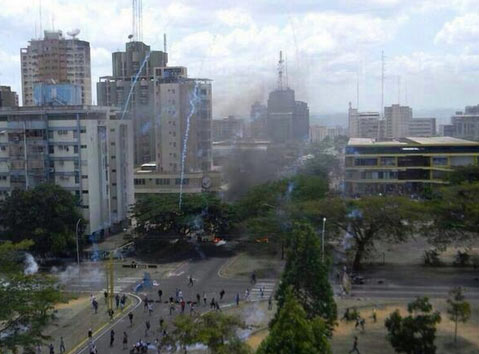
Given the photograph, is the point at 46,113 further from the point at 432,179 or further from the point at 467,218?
the point at 432,179

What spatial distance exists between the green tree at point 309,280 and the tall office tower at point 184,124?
2149cm

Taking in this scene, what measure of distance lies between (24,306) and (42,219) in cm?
1181

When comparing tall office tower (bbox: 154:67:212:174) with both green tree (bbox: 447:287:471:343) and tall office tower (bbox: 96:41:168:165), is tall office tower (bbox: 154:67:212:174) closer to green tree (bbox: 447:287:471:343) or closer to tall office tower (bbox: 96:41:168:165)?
tall office tower (bbox: 96:41:168:165)

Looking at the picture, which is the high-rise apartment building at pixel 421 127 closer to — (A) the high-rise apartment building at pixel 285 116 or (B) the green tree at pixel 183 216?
(A) the high-rise apartment building at pixel 285 116

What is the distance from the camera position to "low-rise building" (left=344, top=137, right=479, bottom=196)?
3666 centimetres

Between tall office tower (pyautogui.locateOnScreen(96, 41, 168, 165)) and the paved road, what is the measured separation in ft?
50.4

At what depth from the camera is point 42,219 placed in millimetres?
23797

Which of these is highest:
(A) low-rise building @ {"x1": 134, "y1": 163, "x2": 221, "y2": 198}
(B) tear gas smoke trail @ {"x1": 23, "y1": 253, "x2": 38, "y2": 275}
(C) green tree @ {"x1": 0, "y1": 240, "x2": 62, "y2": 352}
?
(A) low-rise building @ {"x1": 134, "y1": 163, "x2": 221, "y2": 198}

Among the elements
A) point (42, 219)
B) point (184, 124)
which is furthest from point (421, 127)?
point (42, 219)

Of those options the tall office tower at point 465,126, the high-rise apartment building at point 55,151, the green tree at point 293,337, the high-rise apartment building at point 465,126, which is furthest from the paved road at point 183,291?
the high-rise apartment building at point 465,126

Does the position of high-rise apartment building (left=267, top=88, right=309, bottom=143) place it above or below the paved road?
above

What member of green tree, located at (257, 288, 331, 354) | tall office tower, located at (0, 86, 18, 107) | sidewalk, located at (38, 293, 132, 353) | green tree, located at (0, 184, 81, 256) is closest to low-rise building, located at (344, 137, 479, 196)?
green tree, located at (0, 184, 81, 256)

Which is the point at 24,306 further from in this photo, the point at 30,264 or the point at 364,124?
the point at 364,124

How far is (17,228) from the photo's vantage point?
24.1 metres
